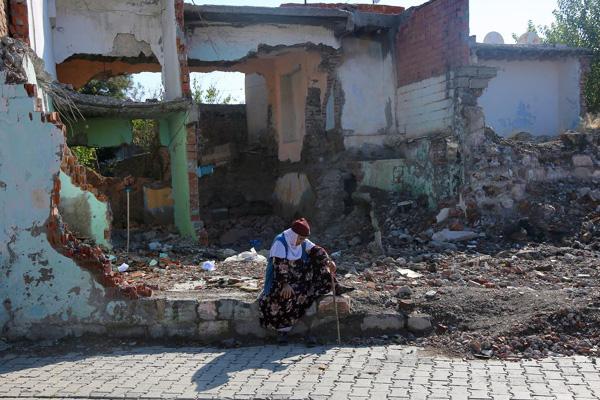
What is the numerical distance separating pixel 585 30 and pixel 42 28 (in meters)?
18.0

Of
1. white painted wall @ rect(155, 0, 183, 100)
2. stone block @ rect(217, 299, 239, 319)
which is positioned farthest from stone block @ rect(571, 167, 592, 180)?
stone block @ rect(217, 299, 239, 319)

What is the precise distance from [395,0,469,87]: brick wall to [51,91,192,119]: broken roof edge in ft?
16.3

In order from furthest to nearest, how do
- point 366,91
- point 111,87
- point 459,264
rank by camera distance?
1. point 111,87
2. point 366,91
3. point 459,264

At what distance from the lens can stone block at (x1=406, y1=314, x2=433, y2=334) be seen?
231 inches

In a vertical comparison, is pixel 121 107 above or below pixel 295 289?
above

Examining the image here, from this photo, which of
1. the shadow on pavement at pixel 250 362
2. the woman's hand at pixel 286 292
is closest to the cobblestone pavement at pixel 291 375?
the shadow on pavement at pixel 250 362

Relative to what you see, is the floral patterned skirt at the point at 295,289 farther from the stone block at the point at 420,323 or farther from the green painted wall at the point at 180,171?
the green painted wall at the point at 180,171

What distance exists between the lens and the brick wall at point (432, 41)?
1153 centimetres

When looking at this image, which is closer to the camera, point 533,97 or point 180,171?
point 180,171

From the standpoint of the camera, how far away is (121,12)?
38.7 feet

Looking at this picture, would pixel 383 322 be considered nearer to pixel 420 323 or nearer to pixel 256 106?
pixel 420 323

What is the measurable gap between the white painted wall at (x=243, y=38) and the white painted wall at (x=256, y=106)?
13.6ft

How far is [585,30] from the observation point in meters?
20.8

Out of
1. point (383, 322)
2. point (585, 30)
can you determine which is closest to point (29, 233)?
point (383, 322)
